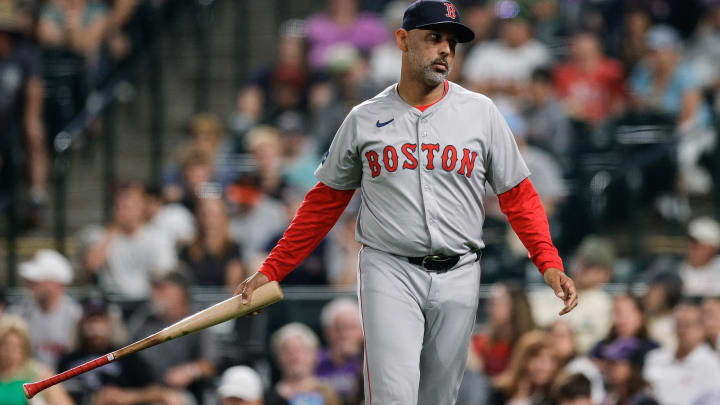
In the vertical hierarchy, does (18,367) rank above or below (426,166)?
below

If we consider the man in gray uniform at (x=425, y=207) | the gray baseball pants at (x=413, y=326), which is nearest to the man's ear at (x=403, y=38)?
the man in gray uniform at (x=425, y=207)

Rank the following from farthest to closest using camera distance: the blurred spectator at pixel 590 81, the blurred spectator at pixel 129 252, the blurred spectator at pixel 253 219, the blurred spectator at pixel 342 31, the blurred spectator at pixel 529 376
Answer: the blurred spectator at pixel 342 31 < the blurred spectator at pixel 590 81 < the blurred spectator at pixel 253 219 < the blurred spectator at pixel 129 252 < the blurred spectator at pixel 529 376

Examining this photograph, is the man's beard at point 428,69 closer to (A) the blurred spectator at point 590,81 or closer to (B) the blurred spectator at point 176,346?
(B) the blurred spectator at point 176,346

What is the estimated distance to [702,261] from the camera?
9758mm

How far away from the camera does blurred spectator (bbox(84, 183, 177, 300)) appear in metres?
10.2

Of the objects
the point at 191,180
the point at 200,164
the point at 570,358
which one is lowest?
the point at 570,358

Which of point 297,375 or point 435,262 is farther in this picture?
point 297,375

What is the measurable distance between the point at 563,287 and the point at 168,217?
5799 mm

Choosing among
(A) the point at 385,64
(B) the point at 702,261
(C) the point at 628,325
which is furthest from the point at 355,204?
(B) the point at 702,261

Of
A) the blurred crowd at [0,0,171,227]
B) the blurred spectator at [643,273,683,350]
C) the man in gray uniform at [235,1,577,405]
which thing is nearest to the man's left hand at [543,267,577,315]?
the man in gray uniform at [235,1,577,405]

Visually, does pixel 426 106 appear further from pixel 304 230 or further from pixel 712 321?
pixel 712 321

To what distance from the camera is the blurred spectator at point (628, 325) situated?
882 cm

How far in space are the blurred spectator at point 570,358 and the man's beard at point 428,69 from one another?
3460mm

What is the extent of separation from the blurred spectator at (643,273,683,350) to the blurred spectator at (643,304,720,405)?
1.35 feet
